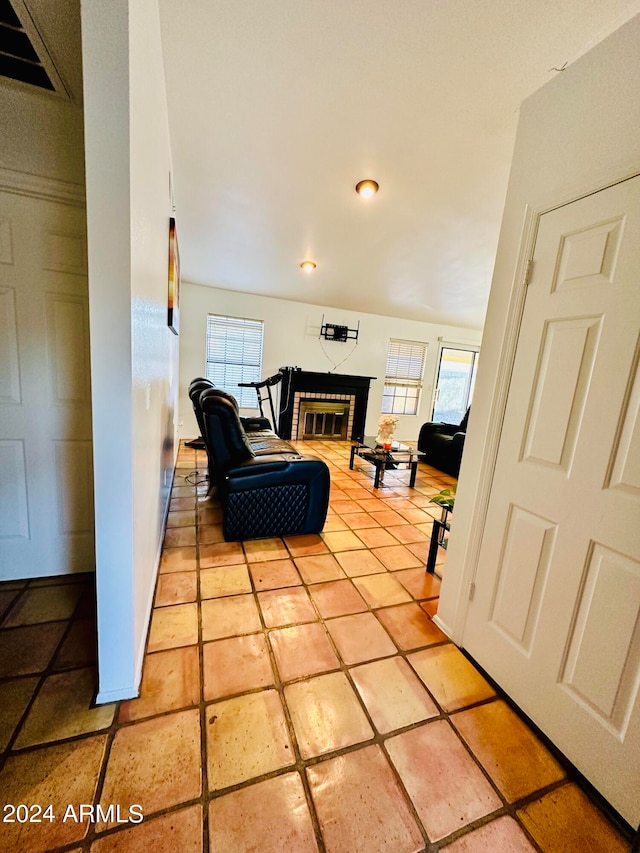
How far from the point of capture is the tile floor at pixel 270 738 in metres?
0.87

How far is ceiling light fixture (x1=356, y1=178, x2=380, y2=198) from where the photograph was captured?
2.59m

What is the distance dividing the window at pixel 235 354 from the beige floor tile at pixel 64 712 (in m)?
4.36

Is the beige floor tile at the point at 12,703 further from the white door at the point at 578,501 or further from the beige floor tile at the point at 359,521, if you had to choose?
the beige floor tile at the point at 359,521

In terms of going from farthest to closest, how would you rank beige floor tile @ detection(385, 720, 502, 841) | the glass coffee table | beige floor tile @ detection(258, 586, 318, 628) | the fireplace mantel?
the fireplace mantel
the glass coffee table
beige floor tile @ detection(258, 586, 318, 628)
beige floor tile @ detection(385, 720, 502, 841)

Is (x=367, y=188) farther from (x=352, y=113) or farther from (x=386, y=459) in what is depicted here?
(x=386, y=459)

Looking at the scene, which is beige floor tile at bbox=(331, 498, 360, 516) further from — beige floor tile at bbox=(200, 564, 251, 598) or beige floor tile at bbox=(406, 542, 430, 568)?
beige floor tile at bbox=(200, 564, 251, 598)

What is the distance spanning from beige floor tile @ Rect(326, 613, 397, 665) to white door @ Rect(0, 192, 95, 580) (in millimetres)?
1469

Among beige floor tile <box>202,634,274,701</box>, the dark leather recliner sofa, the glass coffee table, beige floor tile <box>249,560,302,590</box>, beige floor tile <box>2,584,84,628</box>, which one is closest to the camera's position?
beige floor tile <box>202,634,274,701</box>

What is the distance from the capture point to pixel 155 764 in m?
0.98

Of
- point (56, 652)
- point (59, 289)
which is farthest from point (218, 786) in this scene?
point (59, 289)

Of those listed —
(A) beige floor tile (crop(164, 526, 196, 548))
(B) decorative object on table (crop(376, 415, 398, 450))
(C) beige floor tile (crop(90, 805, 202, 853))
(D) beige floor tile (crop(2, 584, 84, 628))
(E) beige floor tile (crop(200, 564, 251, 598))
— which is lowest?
(D) beige floor tile (crop(2, 584, 84, 628))

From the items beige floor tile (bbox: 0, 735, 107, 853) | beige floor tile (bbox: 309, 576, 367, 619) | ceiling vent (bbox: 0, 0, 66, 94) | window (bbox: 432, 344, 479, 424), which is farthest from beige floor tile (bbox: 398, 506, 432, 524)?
window (bbox: 432, 344, 479, 424)

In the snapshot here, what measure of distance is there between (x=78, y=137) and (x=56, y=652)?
226cm

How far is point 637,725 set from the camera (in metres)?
0.91
